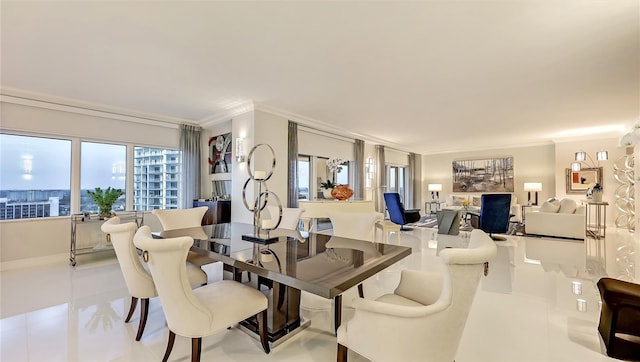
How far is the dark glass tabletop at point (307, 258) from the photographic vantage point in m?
1.44

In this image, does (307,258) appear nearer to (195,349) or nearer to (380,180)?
(195,349)

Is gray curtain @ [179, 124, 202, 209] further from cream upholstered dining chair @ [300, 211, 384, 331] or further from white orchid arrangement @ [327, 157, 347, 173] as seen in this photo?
cream upholstered dining chair @ [300, 211, 384, 331]

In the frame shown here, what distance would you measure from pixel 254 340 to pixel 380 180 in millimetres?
7350

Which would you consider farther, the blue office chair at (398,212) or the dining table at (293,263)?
the blue office chair at (398,212)

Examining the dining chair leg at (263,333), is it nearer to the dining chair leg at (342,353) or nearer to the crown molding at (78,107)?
the dining chair leg at (342,353)

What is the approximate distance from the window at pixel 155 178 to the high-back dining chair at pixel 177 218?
9.02ft

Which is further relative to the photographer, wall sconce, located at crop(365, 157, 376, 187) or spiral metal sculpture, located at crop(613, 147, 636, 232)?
wall sconce, located at crop(365, 157, 376, 187)

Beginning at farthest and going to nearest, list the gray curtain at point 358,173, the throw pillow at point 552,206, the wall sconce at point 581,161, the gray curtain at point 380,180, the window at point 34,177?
the gray curtain at point 380,180
the gray curtain at point 358,173
the wall sconce at point 581,161
the throw pillow at point 552,206
the window at point 34,177

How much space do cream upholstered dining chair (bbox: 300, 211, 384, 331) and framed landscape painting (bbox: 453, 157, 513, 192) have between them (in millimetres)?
9199

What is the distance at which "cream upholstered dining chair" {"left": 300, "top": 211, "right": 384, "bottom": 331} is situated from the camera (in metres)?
2.43

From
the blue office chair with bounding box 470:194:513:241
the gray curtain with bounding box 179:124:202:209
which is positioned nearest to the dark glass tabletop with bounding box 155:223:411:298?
the gray curtain with bounding box 179:124:202:209

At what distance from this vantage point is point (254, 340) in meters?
2.10

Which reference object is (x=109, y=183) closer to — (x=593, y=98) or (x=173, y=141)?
(x=173, y=141)

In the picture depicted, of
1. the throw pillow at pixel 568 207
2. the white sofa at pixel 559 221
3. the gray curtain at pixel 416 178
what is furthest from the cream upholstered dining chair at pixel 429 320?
the gray curtain at pixel 416 178
